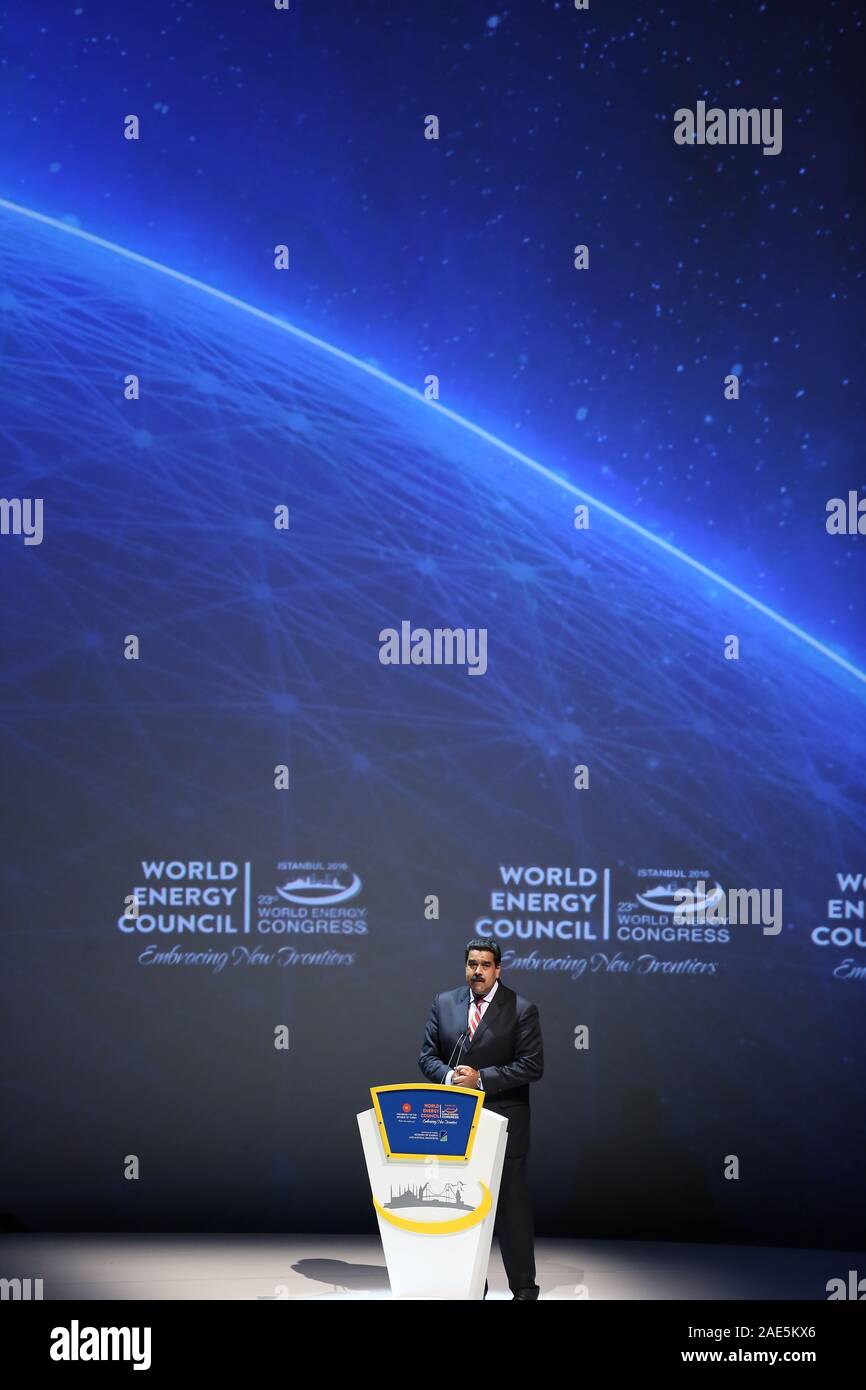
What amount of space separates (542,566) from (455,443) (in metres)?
0.79

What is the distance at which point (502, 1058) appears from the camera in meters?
5.81

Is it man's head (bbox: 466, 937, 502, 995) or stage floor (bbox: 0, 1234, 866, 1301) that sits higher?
man's head (bbox: 466, 937, 502, 995)

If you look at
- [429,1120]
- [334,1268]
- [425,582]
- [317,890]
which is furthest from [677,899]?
[429,1120]

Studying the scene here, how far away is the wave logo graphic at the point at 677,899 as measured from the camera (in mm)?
7602

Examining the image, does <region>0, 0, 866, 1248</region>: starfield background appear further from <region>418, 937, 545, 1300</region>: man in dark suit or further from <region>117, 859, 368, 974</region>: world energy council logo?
<region>418, 937, 545, 1300</region>: man in dark suit

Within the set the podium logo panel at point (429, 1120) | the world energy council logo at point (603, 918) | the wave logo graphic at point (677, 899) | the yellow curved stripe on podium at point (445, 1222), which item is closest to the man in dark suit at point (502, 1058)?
the podium logo panel at point (429, 1120)

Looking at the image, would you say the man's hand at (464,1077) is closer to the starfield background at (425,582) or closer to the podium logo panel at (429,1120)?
the podium logo panel at (429,1120)

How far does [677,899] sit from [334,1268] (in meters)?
2.44

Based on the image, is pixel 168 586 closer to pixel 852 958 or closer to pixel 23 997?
pixel 23 997

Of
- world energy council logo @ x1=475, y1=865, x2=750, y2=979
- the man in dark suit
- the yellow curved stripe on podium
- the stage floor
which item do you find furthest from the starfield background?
the yellow curved stripe on podium

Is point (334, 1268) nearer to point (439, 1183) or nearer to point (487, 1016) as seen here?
point (487, 1016)

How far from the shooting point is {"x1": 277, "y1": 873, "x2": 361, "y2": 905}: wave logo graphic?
7638 mm

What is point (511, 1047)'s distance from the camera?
19.1ft

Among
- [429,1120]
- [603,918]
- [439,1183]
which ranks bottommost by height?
[439,1183]
